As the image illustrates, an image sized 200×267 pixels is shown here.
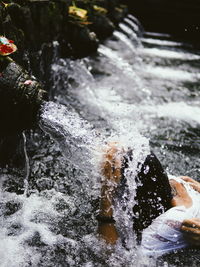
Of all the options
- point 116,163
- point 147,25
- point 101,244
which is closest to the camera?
point 116,163

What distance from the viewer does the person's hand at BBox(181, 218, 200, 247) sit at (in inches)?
97.7

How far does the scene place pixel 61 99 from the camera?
570 cm

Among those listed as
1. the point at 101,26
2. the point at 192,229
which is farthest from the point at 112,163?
the point at 101,26

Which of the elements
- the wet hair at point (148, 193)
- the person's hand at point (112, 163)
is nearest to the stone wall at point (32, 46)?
the person's hand at point (112, 163)

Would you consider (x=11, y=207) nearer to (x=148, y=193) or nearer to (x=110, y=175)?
(x=110, y=175)

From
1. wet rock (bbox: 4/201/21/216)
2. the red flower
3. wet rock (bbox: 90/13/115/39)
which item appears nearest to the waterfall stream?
wet rock (bbox: 4/201/21/216)

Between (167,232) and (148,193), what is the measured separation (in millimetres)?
422

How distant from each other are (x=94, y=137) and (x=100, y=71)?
523 cm

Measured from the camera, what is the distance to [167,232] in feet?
8.30

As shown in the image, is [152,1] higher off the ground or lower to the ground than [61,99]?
higher

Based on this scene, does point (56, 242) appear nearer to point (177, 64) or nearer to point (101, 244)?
point (101, 244)

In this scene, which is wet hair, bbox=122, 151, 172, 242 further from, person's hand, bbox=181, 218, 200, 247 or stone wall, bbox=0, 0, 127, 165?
stone wall, bbox=0, 0, 127, 165

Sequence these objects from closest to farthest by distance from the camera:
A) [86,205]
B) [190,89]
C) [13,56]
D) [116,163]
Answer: [116,163] < [86,205] < [13,56] < [190,89]

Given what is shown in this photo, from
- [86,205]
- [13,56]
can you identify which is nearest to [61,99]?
[13,56]
